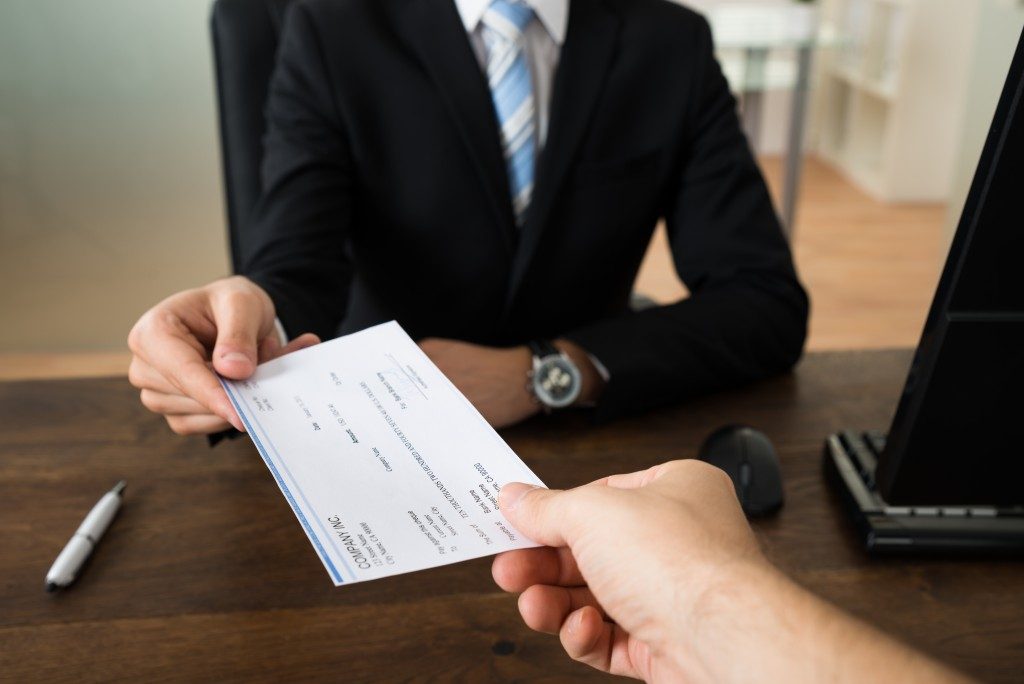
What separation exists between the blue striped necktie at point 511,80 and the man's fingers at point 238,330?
566mm

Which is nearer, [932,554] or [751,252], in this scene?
[932,554]

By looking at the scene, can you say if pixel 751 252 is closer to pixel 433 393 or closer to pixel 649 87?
pixel 649 87

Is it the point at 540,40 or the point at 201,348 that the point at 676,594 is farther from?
the point at 540,40

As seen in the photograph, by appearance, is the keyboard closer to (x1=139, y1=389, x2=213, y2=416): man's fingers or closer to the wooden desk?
the wooden desk

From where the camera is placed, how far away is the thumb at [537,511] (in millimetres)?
508

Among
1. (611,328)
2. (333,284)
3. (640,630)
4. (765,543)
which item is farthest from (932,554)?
(333,284)

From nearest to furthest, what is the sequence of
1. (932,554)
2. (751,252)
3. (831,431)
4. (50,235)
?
(932,554)
(831,431)
(751,252)
(50,235)

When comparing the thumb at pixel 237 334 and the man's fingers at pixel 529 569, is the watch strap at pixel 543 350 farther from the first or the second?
the man's fingers at pixel 529 569

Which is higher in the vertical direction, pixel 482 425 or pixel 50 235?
pixel 482 425

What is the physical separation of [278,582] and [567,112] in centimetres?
83

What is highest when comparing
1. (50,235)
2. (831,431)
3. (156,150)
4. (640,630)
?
(640,630)

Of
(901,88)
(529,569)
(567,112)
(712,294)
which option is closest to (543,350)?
(712,294)

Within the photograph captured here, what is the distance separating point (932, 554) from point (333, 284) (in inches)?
31.2

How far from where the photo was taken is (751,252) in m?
1.24
